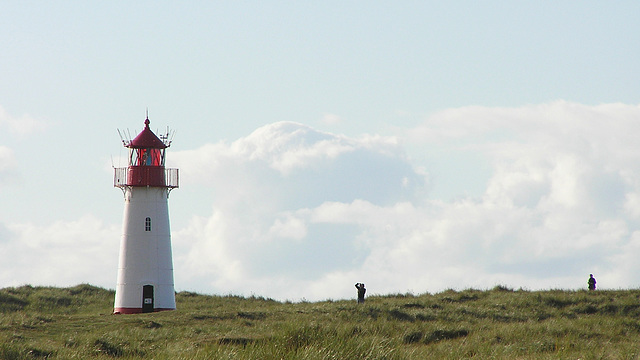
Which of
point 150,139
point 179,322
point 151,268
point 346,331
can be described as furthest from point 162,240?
point 346,331

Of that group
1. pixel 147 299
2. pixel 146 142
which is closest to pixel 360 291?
pixel 147 299

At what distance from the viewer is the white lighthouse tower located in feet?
122

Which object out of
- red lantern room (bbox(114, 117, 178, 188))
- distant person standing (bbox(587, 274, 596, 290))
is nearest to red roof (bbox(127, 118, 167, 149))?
red lantern room (bbox(114, 117, 178, 188))

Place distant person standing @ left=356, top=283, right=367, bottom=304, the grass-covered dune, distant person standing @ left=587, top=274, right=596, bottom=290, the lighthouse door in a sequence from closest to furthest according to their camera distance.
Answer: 1. the grass-covered dune
2. distant person standing @ left=356, top=283, right=367, bottom=304
3. the lighthouse door
4. distant person standing @ left=587, top=274, right=596, bottom=290

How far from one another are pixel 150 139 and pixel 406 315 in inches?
602

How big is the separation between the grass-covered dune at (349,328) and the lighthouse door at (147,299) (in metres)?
3.52

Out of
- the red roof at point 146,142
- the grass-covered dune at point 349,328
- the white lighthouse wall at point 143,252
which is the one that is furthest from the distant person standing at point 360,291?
the red roof at point 146,142

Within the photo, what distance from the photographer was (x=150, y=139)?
1527 inches

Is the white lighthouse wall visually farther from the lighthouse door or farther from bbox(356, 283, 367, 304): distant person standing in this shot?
bbox(356, 283, 367, 304): distant person standing

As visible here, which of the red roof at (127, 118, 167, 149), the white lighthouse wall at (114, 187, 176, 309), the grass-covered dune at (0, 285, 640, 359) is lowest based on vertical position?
the grass-covered dune at (0, 285, 640, 359)

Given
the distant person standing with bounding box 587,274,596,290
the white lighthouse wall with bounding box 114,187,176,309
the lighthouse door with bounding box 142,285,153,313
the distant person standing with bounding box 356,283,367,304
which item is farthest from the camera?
the distant person standing with bounding box 587,274,596,290

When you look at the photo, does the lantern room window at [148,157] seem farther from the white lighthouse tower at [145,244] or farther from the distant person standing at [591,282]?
the distant person standing at [591,282]

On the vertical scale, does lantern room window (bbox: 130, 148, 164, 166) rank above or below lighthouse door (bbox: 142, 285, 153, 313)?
above

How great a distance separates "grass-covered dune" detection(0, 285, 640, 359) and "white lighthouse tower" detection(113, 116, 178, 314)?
3.70 m
